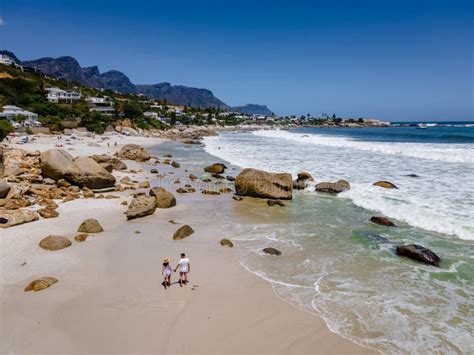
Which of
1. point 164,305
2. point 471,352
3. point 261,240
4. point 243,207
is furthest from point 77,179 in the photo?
point 471,352

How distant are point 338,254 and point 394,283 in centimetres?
194

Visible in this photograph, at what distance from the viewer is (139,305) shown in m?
7.21

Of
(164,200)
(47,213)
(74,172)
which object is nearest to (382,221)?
(164,200)

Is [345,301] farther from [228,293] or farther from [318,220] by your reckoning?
[318,220]

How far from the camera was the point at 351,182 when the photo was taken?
20.6 meters

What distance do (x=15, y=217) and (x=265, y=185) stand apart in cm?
1035

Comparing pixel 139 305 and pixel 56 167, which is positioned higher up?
pixel 56 167

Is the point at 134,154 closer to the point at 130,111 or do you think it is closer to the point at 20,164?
the point at 20,164

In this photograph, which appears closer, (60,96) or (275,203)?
(275,203)

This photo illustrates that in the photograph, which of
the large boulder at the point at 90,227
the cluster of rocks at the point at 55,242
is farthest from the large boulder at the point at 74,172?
the large boulder at the point at 90,227

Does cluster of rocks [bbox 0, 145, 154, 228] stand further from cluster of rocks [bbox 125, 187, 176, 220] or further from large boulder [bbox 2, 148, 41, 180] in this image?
cluster of rocks [bbox 125, 187, 176, 220]

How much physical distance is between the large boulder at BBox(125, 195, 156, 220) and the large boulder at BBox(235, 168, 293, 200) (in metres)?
5.06

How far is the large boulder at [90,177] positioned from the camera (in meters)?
17.2

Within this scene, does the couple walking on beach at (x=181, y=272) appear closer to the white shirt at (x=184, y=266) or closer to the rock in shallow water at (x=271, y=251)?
the white shirt at (x=184, y=266)
